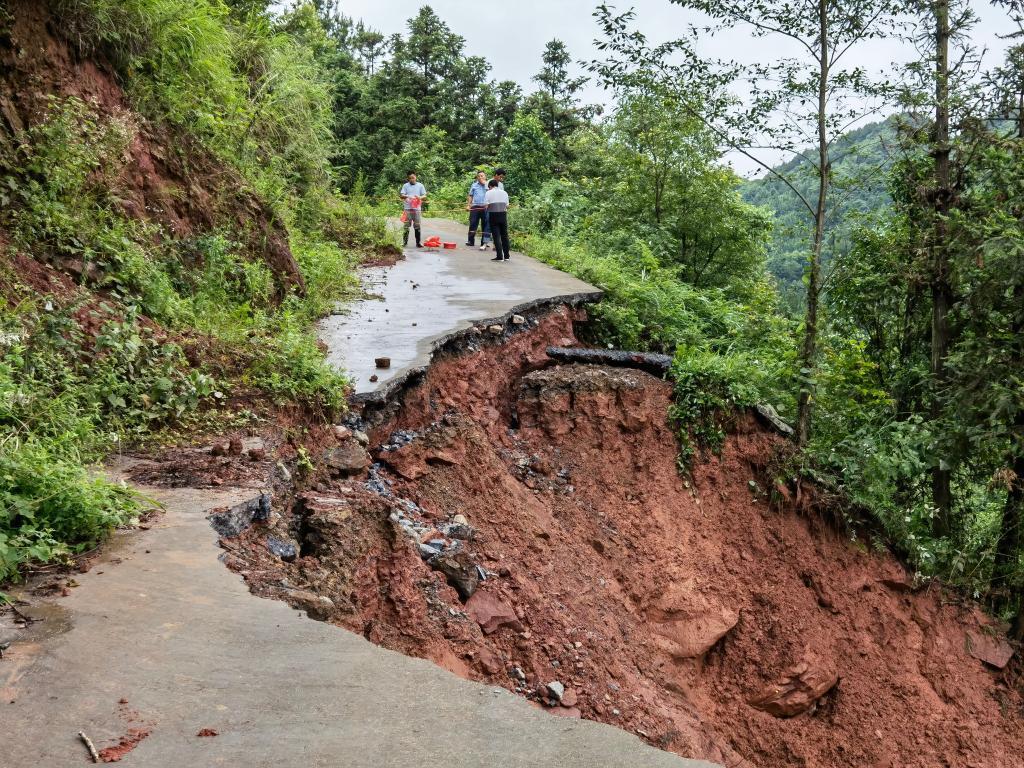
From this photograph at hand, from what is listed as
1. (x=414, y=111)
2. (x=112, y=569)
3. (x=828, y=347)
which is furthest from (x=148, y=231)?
(x=414, y=111)

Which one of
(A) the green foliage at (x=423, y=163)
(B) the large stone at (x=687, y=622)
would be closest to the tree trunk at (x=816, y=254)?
(B) the large stone at (x=687, y=622)

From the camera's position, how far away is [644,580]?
325 inches

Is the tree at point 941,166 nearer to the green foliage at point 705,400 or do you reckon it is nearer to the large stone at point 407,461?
the green foliage at point 705,400

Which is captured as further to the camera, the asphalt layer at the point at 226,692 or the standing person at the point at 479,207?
the standing person at the point at 479,207

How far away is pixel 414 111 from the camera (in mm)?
31281

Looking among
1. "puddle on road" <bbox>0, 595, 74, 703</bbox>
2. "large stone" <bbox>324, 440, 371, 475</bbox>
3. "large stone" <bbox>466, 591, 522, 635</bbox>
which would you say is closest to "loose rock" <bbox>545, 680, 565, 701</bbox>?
"large stone" <bbox>466, 591, 522, 635</bbox>

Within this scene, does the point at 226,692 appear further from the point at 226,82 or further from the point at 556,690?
the point at 226,82

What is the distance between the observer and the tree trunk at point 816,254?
9078 millimetres

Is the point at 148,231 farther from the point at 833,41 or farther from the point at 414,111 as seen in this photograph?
the point at 414,111

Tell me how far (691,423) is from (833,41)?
4.63 metres

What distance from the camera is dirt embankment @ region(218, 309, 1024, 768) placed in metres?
5.45

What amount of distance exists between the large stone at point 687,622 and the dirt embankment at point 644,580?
2 cm

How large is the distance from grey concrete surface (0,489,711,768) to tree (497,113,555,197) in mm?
20518


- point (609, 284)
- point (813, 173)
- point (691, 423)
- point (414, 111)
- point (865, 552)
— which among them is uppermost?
point (414, 111)
